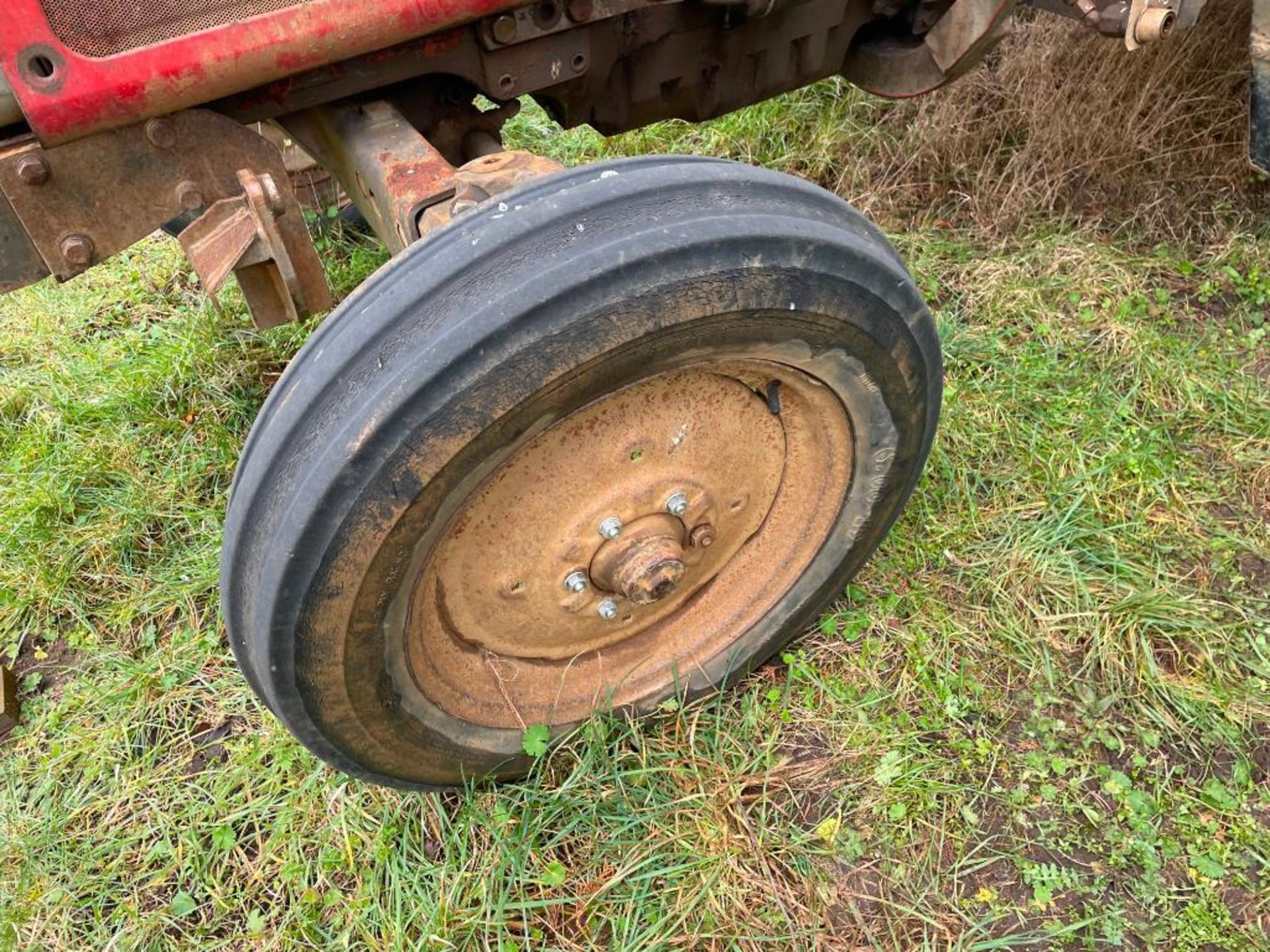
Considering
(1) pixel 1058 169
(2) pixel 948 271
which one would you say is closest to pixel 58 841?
(2) pixel 948 271

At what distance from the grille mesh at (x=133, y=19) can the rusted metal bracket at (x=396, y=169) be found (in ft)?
1.03

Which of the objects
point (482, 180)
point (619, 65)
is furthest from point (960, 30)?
point (482, 180)

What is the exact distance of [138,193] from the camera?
65.6 inches

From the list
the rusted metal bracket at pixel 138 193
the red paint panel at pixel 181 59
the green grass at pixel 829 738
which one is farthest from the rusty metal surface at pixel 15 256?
the green grass at pixel 829 738

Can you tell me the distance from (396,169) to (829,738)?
1.48 meters

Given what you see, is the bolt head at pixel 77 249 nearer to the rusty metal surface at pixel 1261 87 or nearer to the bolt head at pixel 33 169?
the bolt head at pixel 33 169

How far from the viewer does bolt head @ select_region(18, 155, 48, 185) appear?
60.0 inches

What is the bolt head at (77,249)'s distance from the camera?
1657mm

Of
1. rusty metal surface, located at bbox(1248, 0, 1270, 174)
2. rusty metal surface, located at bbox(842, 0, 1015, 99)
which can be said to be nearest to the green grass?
rusty metal surface, located at bbox(1248, 0, 1270, 174)

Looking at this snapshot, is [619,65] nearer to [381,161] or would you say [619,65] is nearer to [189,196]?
[381,161]

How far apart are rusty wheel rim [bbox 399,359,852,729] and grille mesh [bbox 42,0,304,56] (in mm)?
811

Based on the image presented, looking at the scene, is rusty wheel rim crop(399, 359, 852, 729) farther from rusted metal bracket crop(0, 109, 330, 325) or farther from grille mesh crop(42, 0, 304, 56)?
grille mesh crop(42, 0, 304, 56)

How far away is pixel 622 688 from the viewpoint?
2.08m

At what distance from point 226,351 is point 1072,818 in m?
2.71
